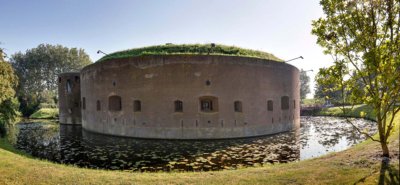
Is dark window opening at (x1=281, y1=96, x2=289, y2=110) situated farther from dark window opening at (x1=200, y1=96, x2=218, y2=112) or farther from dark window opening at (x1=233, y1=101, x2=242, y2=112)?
dark window opening at (x1=200, y1=96, x2=218, y2=112)

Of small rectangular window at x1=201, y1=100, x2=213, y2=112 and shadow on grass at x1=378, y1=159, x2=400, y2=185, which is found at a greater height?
small rectangular window at x1=201, y1=100, x2=213, y2=112

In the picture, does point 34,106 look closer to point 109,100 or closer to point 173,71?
point 109,100

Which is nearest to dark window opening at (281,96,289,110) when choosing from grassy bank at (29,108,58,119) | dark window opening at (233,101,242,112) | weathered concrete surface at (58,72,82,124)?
dark window opening at (233,101,242,112)

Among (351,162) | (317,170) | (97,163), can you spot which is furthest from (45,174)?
(351,162)

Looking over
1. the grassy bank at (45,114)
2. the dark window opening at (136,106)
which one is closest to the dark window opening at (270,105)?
the dark window opening at (136,106)

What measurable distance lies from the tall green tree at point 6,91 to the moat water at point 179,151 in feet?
6.94

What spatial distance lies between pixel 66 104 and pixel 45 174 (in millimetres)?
17614

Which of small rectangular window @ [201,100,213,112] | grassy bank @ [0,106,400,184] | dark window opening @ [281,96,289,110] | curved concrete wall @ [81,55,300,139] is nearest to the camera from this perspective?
grassy bank @ [0,106,400,184]

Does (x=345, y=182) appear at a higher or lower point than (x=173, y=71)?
lower

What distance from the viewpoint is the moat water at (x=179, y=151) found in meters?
8.55

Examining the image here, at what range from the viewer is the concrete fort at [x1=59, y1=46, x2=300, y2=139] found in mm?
13406

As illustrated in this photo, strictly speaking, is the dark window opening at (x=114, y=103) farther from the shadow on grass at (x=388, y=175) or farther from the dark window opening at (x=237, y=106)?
the shadow on grass at (x=388, y=175)

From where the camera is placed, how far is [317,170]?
5582 mm

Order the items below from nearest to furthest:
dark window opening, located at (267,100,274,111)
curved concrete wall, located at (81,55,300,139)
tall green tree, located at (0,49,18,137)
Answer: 1. tall green tree, located at (0,49,18,137)
2. curved concrete wall, located at (81,55,300,139)
3. dark window opening, located at (267,100,274,111)
